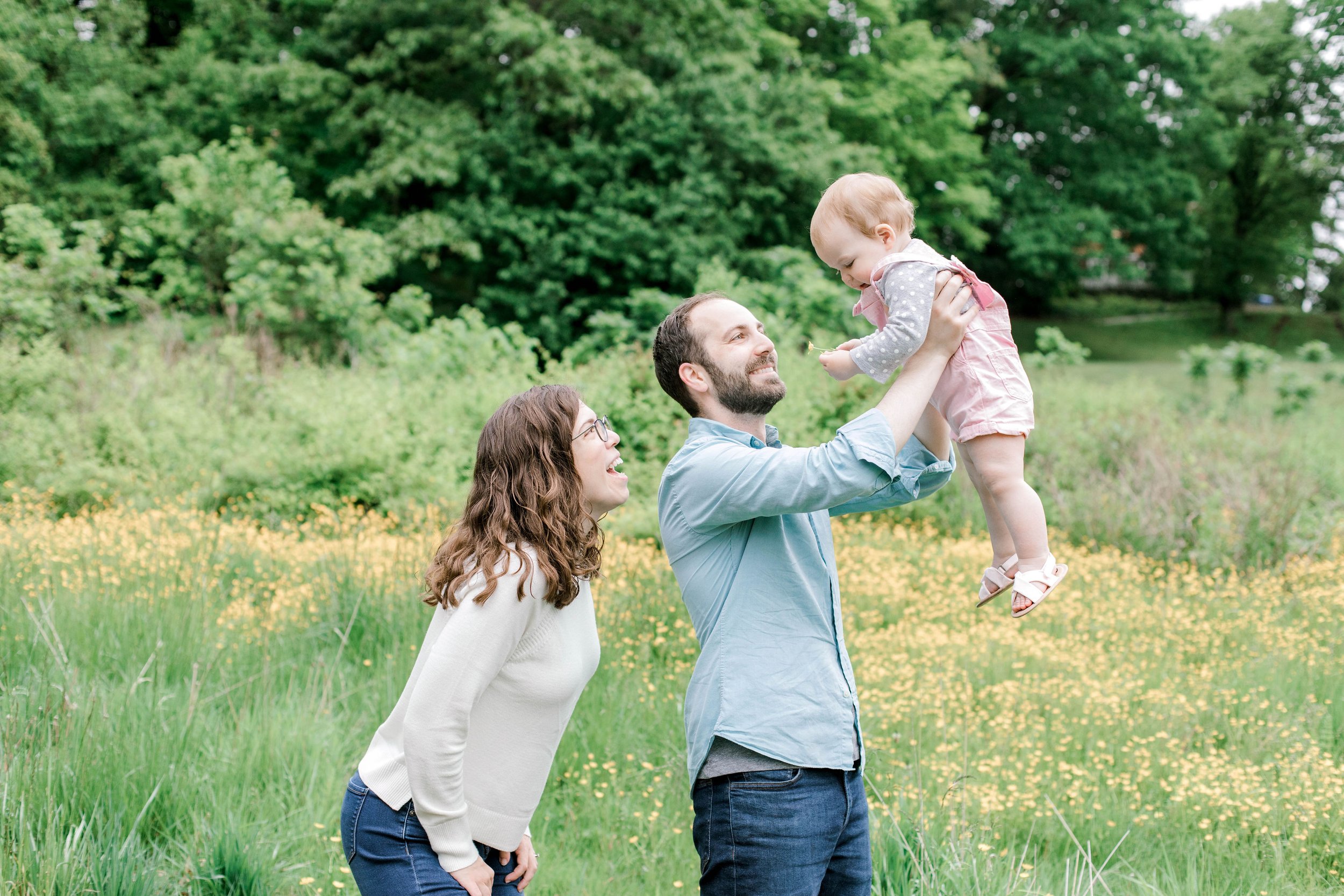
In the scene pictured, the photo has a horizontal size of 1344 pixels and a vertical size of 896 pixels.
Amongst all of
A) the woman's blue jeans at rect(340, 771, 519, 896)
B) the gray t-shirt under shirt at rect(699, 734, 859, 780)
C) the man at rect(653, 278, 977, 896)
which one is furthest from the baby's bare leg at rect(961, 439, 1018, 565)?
the woman's blue jeans at rect(340, 771, 519, 896)

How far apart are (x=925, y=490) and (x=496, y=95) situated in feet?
56.5

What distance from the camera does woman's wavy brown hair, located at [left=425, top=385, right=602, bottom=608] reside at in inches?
85.2

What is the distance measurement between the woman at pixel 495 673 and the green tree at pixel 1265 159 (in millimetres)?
36275

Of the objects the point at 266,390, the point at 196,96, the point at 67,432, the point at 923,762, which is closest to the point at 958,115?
the point at 196,96

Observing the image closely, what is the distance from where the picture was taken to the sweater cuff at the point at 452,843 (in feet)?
6.89

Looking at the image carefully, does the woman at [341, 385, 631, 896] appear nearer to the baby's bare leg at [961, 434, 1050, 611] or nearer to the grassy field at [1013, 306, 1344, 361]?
the baby's bare leg at [961, 434, 1050, 611]

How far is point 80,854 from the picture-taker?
2889 millimetres

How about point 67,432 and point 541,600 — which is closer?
point 541,600

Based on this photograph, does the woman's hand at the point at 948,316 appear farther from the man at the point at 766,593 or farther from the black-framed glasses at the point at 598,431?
the black-framed glasses at the point at 598,431

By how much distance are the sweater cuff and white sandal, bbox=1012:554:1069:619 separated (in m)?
1.36

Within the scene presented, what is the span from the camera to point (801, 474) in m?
2.05

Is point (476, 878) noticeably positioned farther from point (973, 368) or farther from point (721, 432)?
point (973, 368)

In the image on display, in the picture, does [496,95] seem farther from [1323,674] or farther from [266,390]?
[1323,674]

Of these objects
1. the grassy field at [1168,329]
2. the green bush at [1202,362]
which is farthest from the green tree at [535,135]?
the grassy field at [1168,329]
